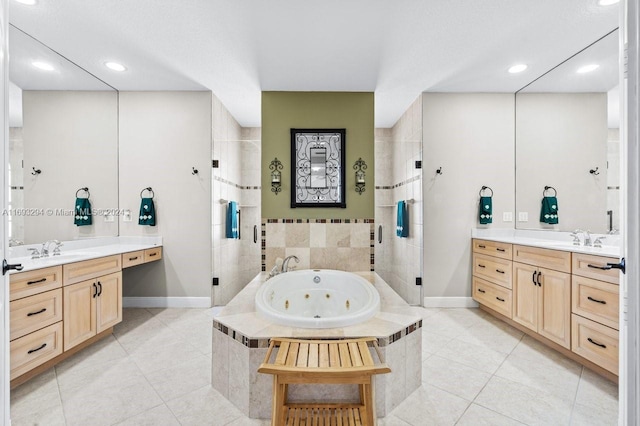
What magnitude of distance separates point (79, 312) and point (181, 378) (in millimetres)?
1007

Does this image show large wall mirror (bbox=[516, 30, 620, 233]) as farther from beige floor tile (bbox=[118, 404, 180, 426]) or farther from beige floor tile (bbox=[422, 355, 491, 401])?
beige floor tile (bbox=[118, 404, 180, 426])

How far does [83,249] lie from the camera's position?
9.33 feet

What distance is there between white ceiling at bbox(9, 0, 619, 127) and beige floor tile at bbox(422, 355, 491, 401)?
255cm

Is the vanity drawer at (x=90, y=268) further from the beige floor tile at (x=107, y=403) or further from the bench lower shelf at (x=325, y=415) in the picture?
Answer: the bench lower shelf at (x=325, y=415)

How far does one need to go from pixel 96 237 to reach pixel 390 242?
11.4 ft

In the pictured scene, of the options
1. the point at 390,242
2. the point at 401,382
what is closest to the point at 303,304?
the point at 401,382

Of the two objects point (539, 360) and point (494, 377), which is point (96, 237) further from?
point (539, 360)

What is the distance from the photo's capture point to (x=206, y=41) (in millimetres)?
2387

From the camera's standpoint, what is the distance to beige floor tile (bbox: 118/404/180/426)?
5.13ft

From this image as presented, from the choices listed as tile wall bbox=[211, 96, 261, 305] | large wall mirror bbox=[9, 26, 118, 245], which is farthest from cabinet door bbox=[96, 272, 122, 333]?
tile wall bbox=[211, 96, 261, 305]

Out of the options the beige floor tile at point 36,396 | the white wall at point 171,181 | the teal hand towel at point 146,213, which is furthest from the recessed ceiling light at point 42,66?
the beige floor tile at point 36,396

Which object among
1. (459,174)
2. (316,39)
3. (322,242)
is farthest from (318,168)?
(459,174)

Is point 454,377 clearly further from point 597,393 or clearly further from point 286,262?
point 286,262

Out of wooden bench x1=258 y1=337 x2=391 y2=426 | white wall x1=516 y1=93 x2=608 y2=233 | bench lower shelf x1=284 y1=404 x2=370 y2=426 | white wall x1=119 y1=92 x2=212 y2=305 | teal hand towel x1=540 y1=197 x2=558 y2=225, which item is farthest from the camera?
white wall x1=119 y1=92 x2=212 y2=305
